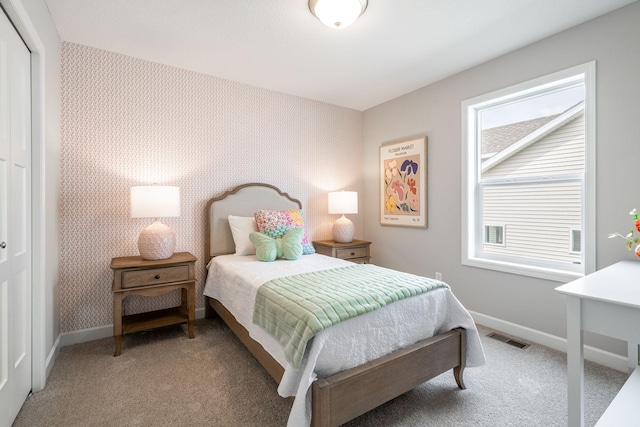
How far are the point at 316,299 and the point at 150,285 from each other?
1.56 m

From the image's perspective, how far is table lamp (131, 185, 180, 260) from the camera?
2340 millimetres

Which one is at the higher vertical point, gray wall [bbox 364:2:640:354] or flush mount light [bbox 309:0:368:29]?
flush mount light [bbox 309:0:368:29]

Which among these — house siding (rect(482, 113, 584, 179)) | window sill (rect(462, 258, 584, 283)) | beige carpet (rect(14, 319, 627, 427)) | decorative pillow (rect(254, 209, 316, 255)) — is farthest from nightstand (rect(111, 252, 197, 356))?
house siding (rect(482, 113, 584, 179))

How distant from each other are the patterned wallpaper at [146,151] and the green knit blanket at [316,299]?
1.54 m

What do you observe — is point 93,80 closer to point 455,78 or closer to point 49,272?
point 49,272

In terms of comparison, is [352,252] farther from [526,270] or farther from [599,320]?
[599,320]

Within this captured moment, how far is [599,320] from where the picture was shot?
3.92ft

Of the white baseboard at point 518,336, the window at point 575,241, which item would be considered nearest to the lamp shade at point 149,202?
the white baseboard at point 518,336

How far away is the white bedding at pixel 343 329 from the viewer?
1.33m

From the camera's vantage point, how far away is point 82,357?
221 centimetres

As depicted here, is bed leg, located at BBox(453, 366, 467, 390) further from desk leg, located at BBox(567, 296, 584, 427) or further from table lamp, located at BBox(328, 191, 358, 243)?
table lamp, located at BBox(328, 191, 358, 243)

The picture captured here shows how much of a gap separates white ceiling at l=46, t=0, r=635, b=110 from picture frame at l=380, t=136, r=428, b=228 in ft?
2.65

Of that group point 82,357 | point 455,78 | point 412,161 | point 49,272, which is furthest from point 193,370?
point 455,78

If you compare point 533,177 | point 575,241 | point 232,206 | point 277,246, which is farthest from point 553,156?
point 232,206
